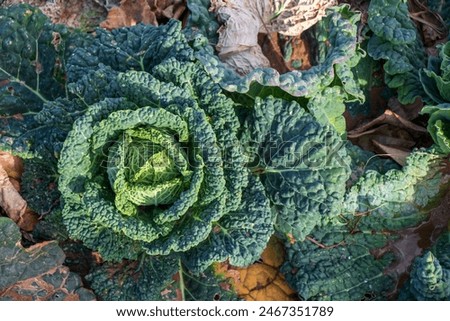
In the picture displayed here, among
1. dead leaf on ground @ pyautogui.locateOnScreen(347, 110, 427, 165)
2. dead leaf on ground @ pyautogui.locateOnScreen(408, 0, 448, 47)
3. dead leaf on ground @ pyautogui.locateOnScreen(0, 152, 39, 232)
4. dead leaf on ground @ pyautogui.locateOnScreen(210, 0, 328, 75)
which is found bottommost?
dead leaf on ground @ pyautogui.locateOnScreen(347, 110, 427, 165)

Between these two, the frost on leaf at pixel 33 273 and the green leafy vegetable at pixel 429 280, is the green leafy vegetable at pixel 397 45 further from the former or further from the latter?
the frost on leaf at pixel 33 273

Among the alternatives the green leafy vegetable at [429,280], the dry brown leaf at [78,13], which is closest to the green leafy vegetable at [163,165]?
the dry brown leaf at [78,13]

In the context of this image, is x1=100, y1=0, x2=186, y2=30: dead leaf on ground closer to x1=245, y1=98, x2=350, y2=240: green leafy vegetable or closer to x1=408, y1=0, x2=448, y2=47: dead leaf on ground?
x1=245, y1=98, x2=350, y2=240: green leafy vegetable

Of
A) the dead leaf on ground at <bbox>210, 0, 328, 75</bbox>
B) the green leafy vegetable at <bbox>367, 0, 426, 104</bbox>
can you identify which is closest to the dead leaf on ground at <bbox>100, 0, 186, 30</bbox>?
the dead leaf on ground at <bbox>210, 0, 328, 75</bbox>
